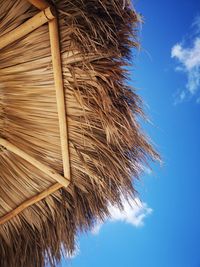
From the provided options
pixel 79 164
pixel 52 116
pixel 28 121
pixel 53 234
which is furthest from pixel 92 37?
pixel 53 234

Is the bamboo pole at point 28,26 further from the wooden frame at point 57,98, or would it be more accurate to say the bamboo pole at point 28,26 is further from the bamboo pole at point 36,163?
the bamboo pole at point 36,163

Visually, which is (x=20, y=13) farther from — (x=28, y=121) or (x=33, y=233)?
(x=33, y=233)

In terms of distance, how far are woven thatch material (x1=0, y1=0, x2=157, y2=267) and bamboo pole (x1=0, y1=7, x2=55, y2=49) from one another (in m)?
0.07

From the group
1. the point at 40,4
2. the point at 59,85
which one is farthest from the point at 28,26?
the point at 59,85

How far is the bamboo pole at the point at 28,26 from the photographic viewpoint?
163 cm

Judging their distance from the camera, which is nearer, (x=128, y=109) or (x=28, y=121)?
(x=128, y=109)

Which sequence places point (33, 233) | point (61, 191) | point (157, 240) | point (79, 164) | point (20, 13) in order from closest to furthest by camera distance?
point (20, 13) → point (79, 164) → point (61, 191) → point (33, 233) → point (157, 240)

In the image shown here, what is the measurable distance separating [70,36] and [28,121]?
0.70 m

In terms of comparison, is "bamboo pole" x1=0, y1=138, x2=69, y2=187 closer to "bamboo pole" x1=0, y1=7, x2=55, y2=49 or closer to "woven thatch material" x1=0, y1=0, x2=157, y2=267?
"woven thatch material" x1=0, y1=0, x2=157, y2=267

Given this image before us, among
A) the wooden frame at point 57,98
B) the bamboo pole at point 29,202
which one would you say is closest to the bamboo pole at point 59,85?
the wooden frame at point 57,98

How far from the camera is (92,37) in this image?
168cm

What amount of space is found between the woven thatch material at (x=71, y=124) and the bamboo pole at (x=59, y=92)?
40 mm

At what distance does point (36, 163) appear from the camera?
229 cm

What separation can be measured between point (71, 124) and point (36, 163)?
40 cm
